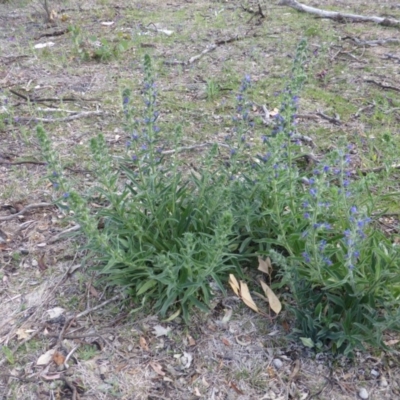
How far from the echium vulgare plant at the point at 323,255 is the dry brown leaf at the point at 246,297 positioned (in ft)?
0.76

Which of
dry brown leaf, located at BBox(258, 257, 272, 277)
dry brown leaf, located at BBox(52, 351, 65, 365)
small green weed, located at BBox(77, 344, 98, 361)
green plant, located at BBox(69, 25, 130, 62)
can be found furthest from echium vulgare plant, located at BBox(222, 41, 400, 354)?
green plant, located at BBox(69, 25, 130, 62)

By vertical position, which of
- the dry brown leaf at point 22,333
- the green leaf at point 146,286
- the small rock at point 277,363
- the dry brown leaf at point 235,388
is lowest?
the dry brown leaf at point 22,333

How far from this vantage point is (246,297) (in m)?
2.77

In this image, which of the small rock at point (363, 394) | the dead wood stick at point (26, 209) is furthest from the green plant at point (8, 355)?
the small rock at point (363, 394)

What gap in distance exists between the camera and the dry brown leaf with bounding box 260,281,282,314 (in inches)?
106

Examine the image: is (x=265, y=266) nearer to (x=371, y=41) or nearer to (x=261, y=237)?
(x=261, y=237)

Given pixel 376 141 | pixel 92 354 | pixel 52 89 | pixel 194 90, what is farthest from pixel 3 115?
pixel 376 141

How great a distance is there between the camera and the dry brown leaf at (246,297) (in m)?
2.73

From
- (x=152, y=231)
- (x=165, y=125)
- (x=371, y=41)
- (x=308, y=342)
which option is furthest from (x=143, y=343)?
(x=371, y=41)

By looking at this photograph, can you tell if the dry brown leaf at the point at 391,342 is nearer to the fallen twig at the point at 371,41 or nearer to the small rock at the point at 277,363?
the small rock at the point at 277,363

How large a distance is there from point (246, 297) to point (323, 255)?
59 cm

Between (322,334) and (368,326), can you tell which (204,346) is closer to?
(322,334)

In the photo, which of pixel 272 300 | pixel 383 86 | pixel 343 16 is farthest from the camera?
pixel 343 16

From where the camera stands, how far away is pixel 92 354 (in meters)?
2.51
